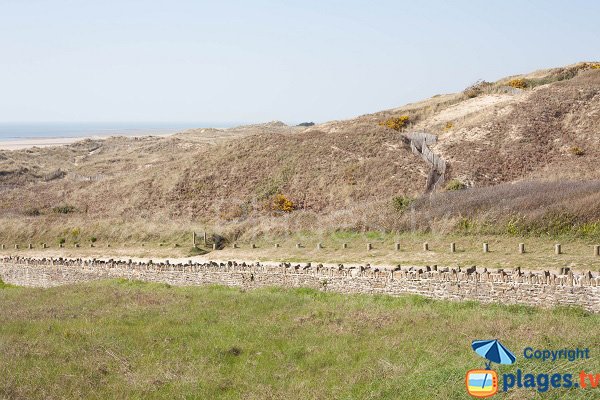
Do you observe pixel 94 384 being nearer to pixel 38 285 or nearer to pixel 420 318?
pixel 420 318

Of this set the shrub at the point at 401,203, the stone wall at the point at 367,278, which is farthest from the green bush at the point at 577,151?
the stone wall at the point at 367,278

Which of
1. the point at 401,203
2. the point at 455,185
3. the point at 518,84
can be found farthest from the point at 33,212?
the point at 518,84

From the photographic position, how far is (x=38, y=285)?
119 feet

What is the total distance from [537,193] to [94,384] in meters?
26.7

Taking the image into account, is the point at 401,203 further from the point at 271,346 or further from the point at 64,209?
the point at 64,209

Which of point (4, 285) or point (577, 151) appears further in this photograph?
point (577, 151)

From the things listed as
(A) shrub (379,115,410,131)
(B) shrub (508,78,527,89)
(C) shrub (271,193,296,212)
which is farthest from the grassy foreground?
(B) shrub (508,78,527,89)

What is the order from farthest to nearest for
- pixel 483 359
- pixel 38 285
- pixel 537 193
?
pixel 38 285 → pixel 537 193 → pixel 483 359

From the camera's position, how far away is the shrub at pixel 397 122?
2677 inches

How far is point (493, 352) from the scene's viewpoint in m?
14.1

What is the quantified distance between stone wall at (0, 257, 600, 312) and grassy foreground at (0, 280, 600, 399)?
587 mm

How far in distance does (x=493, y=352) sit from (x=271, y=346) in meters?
6.12

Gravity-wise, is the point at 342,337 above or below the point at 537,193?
below

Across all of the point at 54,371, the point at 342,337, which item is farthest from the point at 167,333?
the point at 342,337
